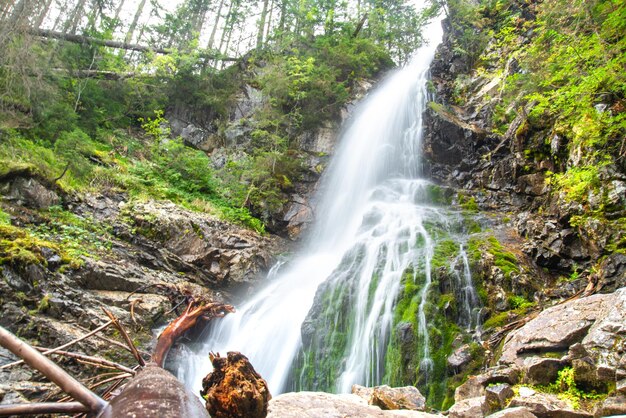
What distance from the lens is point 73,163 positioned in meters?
9.84

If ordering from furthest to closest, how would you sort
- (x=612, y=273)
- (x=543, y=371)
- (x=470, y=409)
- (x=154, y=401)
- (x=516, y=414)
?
1. (x=612, y=273)
2. (x=543, y=371)
3. (x=470, y=409)
4. (x=516, y=414)
5. (x=154, y=401)

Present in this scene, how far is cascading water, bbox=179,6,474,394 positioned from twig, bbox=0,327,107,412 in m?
6.70


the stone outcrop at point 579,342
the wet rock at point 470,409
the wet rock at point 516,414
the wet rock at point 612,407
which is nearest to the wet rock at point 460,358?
the stone outcrop at point 579,342

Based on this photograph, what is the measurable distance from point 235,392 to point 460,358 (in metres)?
5.33

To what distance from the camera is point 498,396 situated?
3930 mm

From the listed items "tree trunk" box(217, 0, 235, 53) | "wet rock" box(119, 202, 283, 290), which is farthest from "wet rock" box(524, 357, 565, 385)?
"tree trunk" box(217, 0, 235, 53)

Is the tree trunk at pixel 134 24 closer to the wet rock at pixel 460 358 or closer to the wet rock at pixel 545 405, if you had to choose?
A: the wet rock at pixel 460 358

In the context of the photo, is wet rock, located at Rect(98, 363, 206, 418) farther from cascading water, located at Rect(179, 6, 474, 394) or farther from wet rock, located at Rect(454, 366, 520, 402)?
cascading water, located at Rect(179, 6, 474, 394)

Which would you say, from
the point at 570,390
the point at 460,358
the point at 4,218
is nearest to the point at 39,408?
the point at 570,390

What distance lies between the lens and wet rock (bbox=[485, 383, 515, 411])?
153 inches

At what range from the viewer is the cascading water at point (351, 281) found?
759 cm

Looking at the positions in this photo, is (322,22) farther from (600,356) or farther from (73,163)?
(600,356)

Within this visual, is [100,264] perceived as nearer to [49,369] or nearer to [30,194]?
[30,194]

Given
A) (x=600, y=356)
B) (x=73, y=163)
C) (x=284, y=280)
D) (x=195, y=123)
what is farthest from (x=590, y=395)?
(x=195, y=123)
